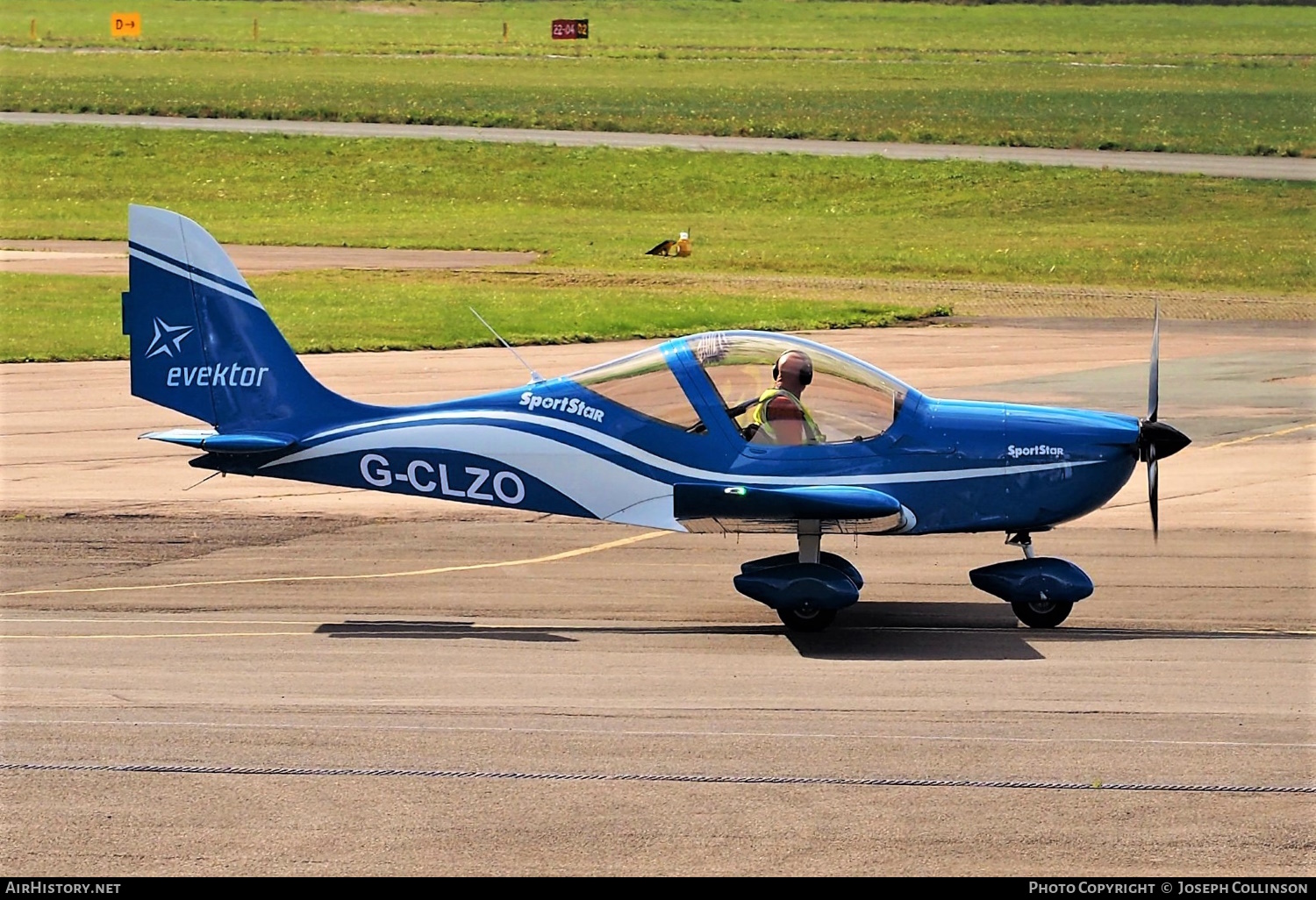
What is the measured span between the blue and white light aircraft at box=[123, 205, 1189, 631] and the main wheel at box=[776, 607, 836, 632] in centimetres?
2

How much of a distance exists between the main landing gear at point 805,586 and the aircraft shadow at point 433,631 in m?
1.40

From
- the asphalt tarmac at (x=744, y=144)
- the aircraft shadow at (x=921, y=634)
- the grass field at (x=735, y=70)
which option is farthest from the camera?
the grass field at (x=735, y=70)

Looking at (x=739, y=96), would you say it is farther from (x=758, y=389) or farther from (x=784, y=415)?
(x=784, y=415)

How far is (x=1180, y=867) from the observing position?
27.2 ft

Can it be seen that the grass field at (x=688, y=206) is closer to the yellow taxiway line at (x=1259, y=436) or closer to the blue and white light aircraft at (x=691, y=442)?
the yellow taxiway line at (x=1259, y=436)

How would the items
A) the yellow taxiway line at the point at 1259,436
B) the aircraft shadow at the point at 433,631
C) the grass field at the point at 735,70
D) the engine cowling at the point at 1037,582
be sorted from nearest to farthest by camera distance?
the aircraft shadow at the point at 433,631
the engine cowling at the point at 1037,582
the yellow taxiway line at the point at 1259,436
the grass field at the point at 735,70

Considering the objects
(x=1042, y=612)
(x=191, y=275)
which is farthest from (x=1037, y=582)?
(x=191, y=275)

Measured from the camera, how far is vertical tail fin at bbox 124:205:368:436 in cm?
1373

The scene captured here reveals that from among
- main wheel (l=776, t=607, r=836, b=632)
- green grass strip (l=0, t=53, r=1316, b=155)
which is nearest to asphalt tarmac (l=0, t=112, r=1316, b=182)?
green grass strip (l=0, t=53, r=1316, b=155)

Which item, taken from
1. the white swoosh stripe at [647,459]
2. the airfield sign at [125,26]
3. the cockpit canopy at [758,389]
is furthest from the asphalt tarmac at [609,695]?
the airfield sign at [125,26]

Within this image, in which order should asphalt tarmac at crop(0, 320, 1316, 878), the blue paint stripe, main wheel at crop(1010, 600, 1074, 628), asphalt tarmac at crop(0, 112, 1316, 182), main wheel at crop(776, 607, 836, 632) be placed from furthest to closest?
asphalt tarmac at crop(0, 112, 1316, 182), the blue paint stripe, main wheel at crop(1010, 600, 1074, 628), main wheel at crop(776, 607, 836, 632), asphalt tarmac at crop(0, 320, 1316, 878)

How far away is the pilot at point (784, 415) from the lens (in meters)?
13.3

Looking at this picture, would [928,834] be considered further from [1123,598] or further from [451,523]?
[451,523]

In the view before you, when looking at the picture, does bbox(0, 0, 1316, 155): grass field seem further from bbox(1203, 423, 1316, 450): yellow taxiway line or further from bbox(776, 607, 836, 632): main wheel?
bbox(776, 607, 836, 632): main wheel
